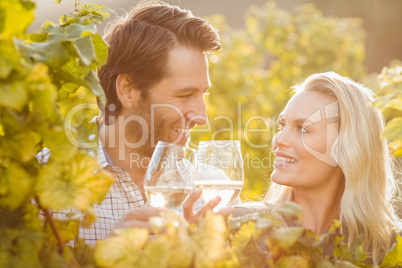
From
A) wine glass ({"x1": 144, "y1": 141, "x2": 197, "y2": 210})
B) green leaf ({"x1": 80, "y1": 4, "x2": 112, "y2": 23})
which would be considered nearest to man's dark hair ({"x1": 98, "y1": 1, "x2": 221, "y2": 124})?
wine glass ({"x1": 144, "y1": 141, "x2": 197, "y2": 210})

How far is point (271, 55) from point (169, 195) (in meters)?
14.2

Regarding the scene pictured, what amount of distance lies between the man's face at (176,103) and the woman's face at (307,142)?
0.77 m

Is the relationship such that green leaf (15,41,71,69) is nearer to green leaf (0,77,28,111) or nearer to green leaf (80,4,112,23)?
green leaf (0,77,28,111)

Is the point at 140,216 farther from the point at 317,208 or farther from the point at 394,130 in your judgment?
the point at 317,208

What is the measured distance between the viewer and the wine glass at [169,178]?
1651 millimetres

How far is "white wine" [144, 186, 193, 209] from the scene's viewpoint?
1.65 m

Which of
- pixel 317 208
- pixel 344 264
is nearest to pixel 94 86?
pixel 344 264

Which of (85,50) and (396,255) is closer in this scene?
(85,50)

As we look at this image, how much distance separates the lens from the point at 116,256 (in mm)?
790

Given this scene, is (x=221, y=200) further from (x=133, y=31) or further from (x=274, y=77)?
(x=274, y=77)

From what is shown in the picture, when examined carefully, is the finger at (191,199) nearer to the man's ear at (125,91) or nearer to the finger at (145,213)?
the finger at (145,213)

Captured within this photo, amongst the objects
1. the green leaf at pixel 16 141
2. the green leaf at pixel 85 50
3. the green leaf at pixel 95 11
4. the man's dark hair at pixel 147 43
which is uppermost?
the man's dark hair at pixel 147 43

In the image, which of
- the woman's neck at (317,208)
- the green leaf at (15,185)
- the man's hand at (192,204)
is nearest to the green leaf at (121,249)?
the green leaf at (15,185)

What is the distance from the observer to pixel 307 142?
279 centimetres
